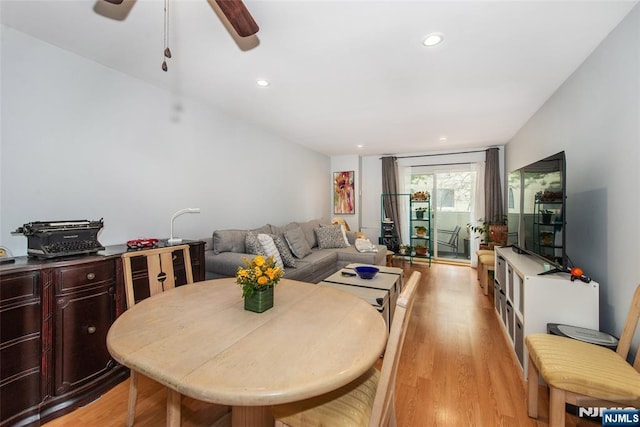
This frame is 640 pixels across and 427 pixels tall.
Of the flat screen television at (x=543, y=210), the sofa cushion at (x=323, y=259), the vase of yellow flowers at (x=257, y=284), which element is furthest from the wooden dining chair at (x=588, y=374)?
the sofa cushion at (x=323, y=259)

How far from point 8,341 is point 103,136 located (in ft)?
5.12

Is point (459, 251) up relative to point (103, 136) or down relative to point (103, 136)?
down

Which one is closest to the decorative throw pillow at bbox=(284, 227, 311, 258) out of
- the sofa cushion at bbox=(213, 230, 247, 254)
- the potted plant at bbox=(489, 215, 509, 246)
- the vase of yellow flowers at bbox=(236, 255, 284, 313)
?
the sofa cushion at bbox=(213, 230, 247, 254)

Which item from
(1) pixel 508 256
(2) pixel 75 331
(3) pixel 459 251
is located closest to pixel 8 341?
(2) pixel 75 331

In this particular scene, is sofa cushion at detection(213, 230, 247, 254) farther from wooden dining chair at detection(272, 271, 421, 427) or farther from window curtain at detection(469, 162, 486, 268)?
window curtain at detection(469, 162, 486, 268)

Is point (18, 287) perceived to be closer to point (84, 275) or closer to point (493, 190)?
point (84, 275)

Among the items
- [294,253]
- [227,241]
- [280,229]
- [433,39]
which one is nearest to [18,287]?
[227,241]

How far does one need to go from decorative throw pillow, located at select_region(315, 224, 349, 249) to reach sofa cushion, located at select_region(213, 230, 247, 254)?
1.76 m

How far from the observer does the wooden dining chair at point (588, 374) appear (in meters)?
1.19

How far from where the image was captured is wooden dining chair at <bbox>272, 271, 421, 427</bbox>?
0.91m

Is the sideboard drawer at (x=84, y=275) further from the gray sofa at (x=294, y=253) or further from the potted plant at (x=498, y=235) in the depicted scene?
the potted plant at (x=498, y=235)

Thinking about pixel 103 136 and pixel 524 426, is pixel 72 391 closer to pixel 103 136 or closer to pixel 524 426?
pixel 103 136

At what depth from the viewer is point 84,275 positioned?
1693 mm

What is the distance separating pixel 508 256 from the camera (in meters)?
2.56
